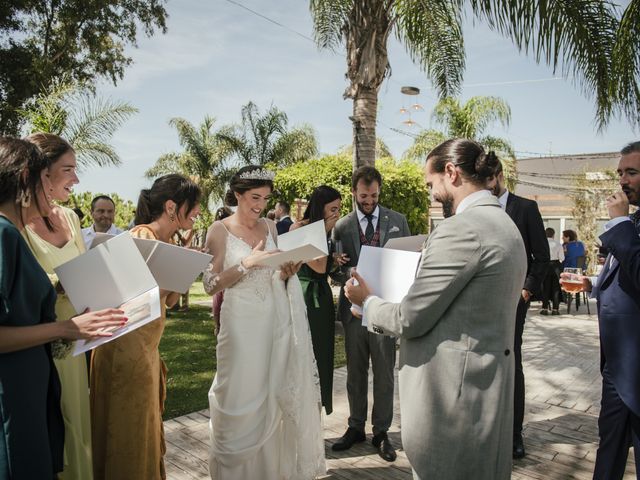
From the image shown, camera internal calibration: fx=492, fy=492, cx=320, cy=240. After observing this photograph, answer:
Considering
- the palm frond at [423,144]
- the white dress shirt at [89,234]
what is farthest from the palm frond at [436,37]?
the palm frond at [423,144]

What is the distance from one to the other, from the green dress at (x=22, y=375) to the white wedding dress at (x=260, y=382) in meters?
1.48

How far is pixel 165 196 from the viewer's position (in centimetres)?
301

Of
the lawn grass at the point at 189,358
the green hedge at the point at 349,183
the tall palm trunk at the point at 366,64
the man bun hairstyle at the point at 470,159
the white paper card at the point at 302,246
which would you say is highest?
the tall palm trunk at the point at 366,64

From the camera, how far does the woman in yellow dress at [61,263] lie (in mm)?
2557

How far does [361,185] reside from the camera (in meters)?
4.26

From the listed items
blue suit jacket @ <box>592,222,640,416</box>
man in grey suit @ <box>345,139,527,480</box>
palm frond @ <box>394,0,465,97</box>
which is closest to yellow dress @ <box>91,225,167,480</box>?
man in grey suit @ <box>345,139,527,480</box>

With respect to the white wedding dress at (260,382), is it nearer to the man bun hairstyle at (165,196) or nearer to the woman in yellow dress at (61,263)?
the man bun hairstyle at (165,196)

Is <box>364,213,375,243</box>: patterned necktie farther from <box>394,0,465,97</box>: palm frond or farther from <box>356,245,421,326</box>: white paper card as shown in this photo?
<box>394,0,465,97</box>: palm frond

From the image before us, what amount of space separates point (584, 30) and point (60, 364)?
7780 mm

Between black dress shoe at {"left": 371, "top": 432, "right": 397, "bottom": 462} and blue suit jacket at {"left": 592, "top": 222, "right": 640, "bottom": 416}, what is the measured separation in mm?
1743

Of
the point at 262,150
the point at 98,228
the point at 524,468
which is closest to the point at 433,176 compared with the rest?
the point at 524,468

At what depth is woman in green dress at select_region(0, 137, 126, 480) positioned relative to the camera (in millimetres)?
1884

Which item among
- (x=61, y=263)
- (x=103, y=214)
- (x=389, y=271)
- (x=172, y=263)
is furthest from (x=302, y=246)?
(x=103, y=214)

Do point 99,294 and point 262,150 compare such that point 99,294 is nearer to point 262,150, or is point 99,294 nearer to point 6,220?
point 6,220
